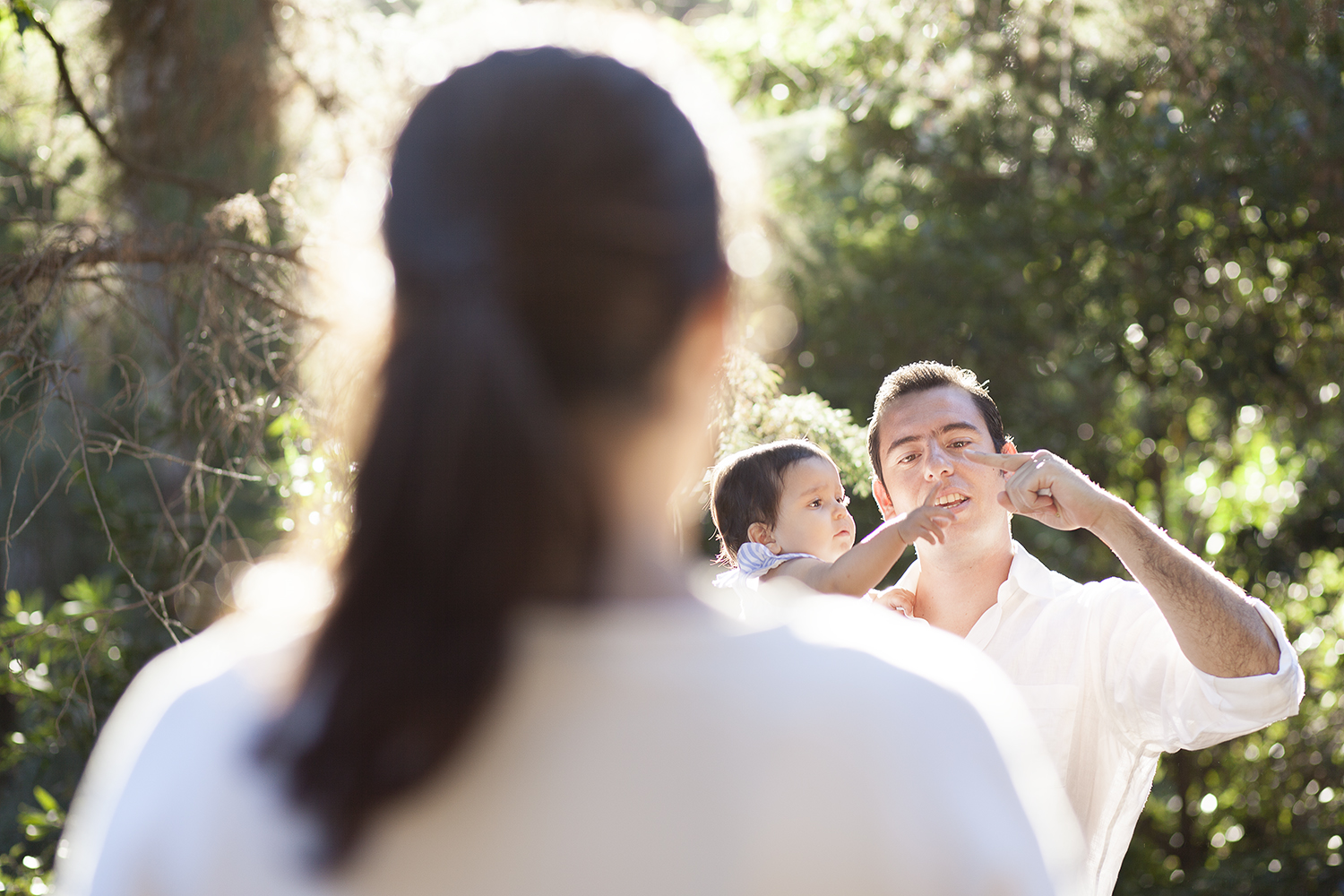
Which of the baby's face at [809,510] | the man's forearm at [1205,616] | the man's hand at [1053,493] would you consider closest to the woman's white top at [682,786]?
the man's forearm at [1205,616]

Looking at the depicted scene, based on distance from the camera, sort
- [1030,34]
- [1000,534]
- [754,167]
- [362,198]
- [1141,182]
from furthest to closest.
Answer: [1141,182] < [1030,34] < [1000,534] < [362,198] < [754,167]

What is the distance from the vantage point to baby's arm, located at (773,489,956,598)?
6.93 feet

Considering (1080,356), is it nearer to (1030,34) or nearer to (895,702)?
(1030,34)

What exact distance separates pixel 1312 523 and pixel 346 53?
15.7ft

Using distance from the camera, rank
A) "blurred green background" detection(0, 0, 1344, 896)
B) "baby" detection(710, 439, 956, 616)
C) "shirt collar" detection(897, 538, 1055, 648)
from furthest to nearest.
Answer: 1. "blurred green background" detection(0, 0, 1344, 896)
2. "baby" detection(710, 439, 956, 616)
3. "shirt collar" detection(897, 538, 1055, 648)

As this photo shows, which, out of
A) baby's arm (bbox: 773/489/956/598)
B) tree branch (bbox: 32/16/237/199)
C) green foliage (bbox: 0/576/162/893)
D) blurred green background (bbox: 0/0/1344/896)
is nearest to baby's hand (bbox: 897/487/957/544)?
baby's arm (bbox: 773/489/956/598)

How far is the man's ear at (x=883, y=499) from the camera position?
2.49 metres

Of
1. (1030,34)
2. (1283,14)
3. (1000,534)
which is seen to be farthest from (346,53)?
(1283,14)

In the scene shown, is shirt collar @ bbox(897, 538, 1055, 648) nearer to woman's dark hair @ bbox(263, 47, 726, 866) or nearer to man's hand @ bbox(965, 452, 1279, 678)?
man's hand @ bbox(965, 452, 1279, 678)

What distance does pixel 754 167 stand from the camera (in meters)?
0.79

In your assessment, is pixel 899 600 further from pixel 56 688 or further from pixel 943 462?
pixel 56 688

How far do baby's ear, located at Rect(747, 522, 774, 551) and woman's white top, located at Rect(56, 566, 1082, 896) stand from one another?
6.81 ft

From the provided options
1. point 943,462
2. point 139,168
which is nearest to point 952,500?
point 943,462

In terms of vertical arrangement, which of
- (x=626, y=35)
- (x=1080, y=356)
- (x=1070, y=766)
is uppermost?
(x=626, y=35)
